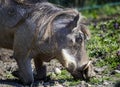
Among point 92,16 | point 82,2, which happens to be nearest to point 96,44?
point 92,16

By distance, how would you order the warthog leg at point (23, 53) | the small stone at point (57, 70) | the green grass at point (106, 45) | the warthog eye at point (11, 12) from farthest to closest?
the green grass at point (106, 45) < the small stone at point (57, 70) < the warthog eye at point (11, 12) < the warthog leg at point (23, 53)

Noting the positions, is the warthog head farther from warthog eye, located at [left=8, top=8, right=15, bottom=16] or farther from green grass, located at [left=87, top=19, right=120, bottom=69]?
green grass, located at [left=87, top=19, right=120, bottom=69]

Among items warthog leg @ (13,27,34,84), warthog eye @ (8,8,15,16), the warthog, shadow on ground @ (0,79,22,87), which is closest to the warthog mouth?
the warthog

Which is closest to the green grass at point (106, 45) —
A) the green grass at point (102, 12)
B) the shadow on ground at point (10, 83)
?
the shadow on ground at point (10, 83)

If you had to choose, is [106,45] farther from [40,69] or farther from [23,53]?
[23,53]

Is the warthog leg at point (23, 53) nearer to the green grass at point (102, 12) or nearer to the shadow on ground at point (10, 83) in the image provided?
the shadow on ground at point (10, 83)

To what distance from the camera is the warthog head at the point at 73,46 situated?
6.77 metres

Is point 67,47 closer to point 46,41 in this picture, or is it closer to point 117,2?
point 46,41

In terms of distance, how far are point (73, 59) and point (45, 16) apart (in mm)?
690

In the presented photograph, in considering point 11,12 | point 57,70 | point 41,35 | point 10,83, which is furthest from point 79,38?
point 10,83

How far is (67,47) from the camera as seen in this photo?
22.4 ft

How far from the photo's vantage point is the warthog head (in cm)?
677

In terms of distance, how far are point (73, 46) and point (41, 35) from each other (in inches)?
20.4

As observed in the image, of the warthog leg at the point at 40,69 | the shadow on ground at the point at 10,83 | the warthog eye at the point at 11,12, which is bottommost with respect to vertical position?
the shadow on ground at the point at 10,83
